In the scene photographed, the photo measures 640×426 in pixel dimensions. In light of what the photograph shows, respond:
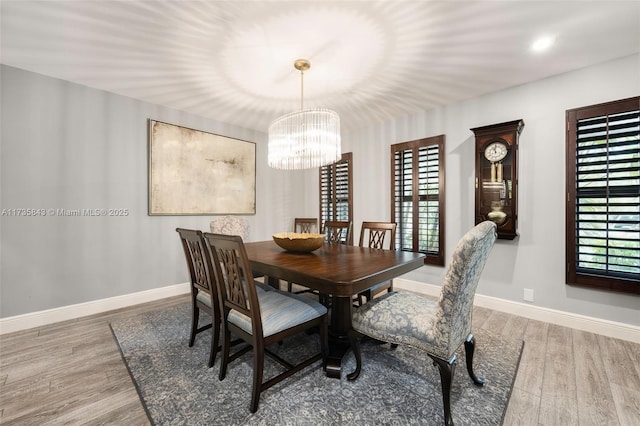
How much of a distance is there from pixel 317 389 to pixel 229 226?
2.01 m

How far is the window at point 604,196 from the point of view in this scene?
7.36 ft

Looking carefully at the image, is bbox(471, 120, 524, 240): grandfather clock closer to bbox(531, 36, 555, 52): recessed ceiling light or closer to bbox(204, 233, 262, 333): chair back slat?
bbox(531, 36, 555, 52): recessed ceiling light

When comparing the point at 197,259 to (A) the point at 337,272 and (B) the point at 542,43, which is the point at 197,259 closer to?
(A) the point at 337,272

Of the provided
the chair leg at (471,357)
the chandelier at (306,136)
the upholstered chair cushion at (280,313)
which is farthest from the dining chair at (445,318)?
the chandelier at (306,136)

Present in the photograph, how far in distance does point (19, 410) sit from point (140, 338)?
31.8 inches

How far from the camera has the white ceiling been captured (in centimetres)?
179

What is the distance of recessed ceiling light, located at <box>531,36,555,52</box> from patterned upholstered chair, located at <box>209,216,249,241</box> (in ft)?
10.9

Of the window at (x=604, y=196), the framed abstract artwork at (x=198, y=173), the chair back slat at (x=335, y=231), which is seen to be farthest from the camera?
the framed abstract artwork at (x=198, y=173)

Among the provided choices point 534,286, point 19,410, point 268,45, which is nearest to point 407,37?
point 268,45

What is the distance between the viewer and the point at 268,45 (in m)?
2.16

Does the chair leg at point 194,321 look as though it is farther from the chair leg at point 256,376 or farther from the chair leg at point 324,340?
the chair leg at point 324,340

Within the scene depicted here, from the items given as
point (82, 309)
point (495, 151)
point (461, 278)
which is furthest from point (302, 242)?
point (82, 309)

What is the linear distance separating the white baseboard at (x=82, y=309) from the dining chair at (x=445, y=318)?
280cm

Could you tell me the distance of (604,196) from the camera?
7.73 ft
